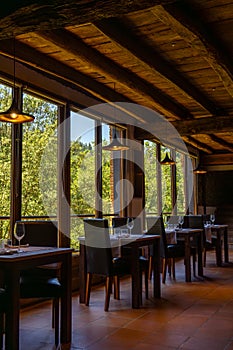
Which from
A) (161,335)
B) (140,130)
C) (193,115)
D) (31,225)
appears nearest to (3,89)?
(31,225)

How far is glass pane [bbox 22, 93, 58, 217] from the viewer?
485cm

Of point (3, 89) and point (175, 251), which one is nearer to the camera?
point (3, 89)

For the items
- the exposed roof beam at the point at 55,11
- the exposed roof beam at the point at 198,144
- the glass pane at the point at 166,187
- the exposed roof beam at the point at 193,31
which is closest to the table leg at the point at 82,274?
the exposed roof beam at the point at 193,31

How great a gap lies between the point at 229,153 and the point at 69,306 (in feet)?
31.0

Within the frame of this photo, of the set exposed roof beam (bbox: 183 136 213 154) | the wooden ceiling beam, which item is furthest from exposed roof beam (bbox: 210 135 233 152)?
the wooden ceiling beam

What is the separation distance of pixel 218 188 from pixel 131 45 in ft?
33.6

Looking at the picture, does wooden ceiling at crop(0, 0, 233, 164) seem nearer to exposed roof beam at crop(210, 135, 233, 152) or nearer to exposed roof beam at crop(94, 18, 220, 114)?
exposed roof beam at crop(94, 18, 220, 114)

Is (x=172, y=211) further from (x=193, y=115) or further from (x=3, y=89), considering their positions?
(x=3, y=89)

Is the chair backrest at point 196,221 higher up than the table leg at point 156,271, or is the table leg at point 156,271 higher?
the chair backrest at point 196,221

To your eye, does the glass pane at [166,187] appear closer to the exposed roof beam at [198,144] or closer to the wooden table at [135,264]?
the exposed roof beam at [198,144]

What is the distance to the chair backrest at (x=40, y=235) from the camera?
148 inches

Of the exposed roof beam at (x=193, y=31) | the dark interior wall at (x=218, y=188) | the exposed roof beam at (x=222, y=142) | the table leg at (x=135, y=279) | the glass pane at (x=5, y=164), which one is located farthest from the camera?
the dark interior wall at (x=218, y=188)

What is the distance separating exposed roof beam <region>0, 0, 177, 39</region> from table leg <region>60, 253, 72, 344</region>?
5.99ft

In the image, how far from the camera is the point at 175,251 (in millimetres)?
A: 5992
